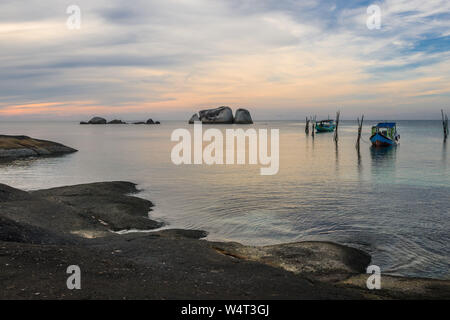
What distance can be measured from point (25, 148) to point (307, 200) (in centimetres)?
4294

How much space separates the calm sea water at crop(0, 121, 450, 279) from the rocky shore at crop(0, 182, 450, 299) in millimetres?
2166

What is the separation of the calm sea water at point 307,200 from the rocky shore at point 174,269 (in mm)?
2166

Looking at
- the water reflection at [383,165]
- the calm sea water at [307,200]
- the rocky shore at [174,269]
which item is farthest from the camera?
the water reflection at [383,165]

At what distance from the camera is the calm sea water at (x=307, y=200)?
591 inches

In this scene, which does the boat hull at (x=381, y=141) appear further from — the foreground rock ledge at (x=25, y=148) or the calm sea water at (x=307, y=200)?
the foreground rock ledge at (x=25, y=148)

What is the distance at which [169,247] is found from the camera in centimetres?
1155

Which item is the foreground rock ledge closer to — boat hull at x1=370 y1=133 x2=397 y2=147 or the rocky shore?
the rocky shore

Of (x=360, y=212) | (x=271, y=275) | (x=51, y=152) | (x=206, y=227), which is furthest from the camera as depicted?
(x=51, y=152)

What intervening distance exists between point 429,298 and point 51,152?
5434 centimetres

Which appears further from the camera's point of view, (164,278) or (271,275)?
(271,275)

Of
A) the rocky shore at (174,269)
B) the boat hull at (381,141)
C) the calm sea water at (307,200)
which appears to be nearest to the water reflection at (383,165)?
the calm sea water at (307,200)
